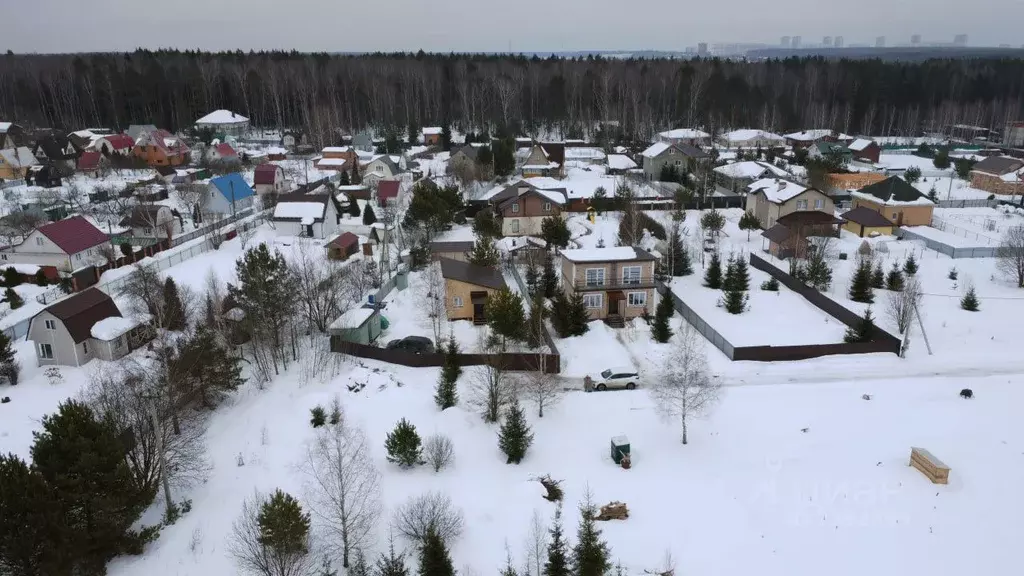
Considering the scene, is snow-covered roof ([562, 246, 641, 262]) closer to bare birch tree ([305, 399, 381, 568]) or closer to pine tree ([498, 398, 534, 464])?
pine tree ([498, 398, 534, 464])

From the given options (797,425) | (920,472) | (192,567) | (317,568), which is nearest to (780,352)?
(797,425)

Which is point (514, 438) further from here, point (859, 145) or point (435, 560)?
point (859, 145)

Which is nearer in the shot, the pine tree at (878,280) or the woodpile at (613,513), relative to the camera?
the woodpile at (613,513)

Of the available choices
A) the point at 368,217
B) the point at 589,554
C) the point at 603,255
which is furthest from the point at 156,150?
the point at 589,554

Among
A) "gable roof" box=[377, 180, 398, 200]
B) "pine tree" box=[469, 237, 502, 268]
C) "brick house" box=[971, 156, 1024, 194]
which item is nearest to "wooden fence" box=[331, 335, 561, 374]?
"pine tree" box=[469, 237, 502, 268]

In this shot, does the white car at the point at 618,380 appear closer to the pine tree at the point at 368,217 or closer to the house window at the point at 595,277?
the house window at the point at 595,277

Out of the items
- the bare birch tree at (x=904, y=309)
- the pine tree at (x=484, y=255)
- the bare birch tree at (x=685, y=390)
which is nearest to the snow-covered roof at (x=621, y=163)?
the pine tree at (x=484, y=255)
